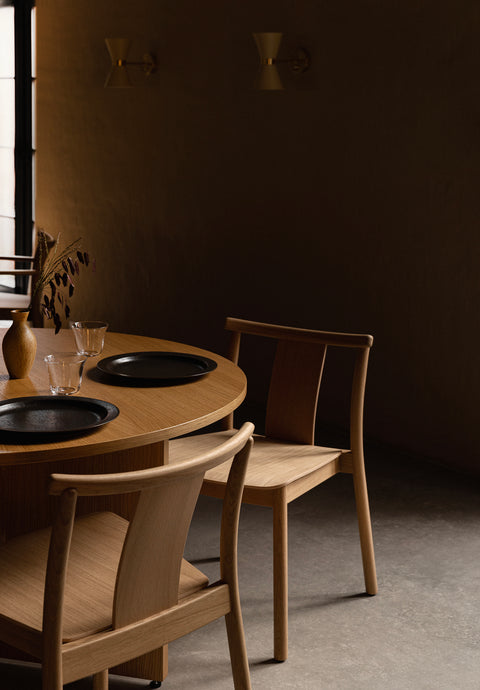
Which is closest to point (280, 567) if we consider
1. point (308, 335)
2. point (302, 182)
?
point (308, 335)

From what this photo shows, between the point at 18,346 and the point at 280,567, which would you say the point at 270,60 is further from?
the point at 280,567

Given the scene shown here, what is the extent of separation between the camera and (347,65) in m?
3.85

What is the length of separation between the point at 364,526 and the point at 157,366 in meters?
0.80

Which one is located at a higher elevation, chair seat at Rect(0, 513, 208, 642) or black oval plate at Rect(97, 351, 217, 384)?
black oval plate at Rect(97, 351, 217, 384)

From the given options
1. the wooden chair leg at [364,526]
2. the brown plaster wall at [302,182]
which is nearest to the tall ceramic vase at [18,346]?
the wooden chair leg at [364,526]

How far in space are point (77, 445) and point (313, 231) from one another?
8.74 feet

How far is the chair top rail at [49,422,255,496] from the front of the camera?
1.34 meters

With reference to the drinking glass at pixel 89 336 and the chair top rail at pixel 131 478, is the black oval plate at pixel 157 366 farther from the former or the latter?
the chair top rail at pixel 131 478

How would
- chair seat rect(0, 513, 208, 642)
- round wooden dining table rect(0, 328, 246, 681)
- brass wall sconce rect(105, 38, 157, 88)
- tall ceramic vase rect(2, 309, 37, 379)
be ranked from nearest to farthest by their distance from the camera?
1. chair seat rect(0, 513, 208, 642)
2. round wooden dining table rect(0, 328, 246, 681)
3. tall ceramic vase rect(2, 309, 37, 379)
4. brass wall sconce rect(105, 38, 157, 88)

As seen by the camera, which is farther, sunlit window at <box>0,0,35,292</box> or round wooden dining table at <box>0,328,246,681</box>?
sunlit window at <box>0,0,35,292</box>

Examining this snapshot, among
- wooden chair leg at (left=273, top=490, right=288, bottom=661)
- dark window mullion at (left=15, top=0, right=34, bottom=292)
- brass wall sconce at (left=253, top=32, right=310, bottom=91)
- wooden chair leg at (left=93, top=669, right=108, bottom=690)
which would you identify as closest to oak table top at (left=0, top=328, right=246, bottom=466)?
wooden chair leg at (left=273, top=490, right=288, bottom=661)

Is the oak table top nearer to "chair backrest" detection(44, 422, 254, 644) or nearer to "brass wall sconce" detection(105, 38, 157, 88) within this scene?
"chair backrest" detection(44, 422, 254, 644)

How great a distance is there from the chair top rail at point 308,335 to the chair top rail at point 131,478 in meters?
0.98

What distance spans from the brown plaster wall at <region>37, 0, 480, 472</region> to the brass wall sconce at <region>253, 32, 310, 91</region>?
0.06 meters
